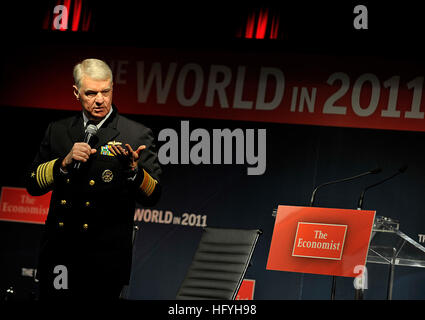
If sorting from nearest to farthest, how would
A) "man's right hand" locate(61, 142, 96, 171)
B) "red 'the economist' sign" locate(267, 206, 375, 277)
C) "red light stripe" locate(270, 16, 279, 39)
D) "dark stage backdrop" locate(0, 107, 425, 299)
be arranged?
"man's right hand" locate(61, 142, 96, 171) < "red 'the economist' sign" locate(267, 206, 375, 277) < "dark stage backdrop" locate(0, 107, 425, 299) < "red light stripe" locate(270, 16, 279, 39)

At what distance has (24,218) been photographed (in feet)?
20.7

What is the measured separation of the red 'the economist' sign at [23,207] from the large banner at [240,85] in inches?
34.1

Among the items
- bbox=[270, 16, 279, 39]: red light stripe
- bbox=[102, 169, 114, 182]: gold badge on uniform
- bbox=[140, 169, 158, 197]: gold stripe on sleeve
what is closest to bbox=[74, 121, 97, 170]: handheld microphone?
bbox=[102, 169, 114, 182]: gold badge on uniform

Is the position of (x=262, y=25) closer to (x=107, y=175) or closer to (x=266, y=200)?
(x=266, y=200)

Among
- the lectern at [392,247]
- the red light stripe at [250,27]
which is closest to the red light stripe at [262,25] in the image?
the red light stripe at [250,27]

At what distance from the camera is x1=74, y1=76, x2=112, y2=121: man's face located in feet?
8.50

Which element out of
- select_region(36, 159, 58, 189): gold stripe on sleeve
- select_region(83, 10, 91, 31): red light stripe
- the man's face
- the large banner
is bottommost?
select_region(36, 159, 58, 189): gold stripe on sleeve

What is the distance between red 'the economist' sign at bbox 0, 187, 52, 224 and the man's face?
3.88m

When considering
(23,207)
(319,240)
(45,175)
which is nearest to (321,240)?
(319,240)

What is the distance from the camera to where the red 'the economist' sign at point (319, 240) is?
4035 millimetres

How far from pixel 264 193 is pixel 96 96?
11.7 ft

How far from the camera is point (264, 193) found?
5.99m

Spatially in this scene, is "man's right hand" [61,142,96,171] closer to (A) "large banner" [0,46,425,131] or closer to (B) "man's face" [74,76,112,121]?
(B) "man's face" [74,76,112,121]

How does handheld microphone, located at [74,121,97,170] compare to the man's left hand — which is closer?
the man's left hand
